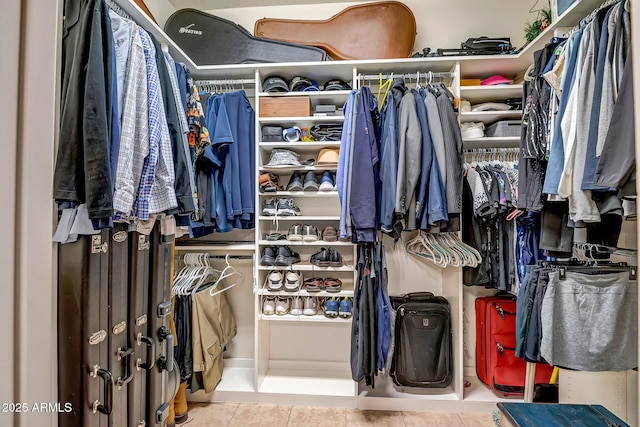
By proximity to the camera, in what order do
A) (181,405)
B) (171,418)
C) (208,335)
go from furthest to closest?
1. (208,335)
2. (181,405)
3. (171,418)

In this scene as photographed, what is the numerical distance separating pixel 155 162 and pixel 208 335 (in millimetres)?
1263

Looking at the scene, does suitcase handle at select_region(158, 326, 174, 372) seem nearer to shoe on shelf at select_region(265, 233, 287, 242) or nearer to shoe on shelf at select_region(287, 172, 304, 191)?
shoe on shelf at select_region(265, 233, 287, 242)

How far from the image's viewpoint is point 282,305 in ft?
6.55

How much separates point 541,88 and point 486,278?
1108mm

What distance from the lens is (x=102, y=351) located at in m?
1.02

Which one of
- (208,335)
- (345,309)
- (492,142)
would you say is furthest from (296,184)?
(492,142)

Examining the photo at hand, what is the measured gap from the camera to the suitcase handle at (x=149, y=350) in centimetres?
121

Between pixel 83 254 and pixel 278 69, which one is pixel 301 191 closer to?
pixel 278 69

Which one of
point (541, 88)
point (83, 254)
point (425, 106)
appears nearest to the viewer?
point (83, 254)

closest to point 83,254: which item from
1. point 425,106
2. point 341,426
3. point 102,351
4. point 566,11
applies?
point 102,351

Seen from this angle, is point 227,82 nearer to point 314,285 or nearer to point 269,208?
point 269,208

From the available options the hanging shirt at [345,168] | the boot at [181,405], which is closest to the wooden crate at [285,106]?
the hanging shirt at [345,168]

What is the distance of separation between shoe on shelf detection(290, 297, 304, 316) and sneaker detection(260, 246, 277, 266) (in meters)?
0.29

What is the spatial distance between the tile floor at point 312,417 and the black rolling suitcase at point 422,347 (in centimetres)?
A: 18
